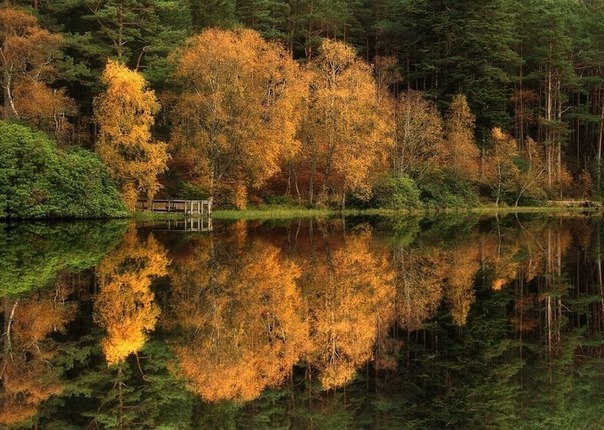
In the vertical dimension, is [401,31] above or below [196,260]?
above

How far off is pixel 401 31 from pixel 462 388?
65.6 m

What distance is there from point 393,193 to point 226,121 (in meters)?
16.3

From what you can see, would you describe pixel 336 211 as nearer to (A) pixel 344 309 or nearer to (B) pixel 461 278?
(B) pixel 461 278

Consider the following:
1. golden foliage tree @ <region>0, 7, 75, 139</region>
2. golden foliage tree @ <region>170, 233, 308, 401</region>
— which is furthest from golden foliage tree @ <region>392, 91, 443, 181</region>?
golden foliage tree @ <region>170, 233, 308, 401</region>

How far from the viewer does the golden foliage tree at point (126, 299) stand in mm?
11414

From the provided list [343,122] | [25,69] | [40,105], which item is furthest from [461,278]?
[25,69]

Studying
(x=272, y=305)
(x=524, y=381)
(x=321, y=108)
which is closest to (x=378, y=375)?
(x=524, y=381)

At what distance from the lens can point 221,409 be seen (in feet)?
28.5

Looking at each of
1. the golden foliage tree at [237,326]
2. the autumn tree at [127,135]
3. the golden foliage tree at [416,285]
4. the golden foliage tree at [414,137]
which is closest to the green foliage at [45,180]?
the autumn tree at [127,135]

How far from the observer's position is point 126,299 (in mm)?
14836

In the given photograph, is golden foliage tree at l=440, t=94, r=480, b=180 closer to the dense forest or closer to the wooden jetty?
the dense forest

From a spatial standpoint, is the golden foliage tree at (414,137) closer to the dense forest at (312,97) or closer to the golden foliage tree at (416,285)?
the dense forest at (312,97)

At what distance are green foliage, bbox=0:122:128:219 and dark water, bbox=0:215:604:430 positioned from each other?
1393 cm

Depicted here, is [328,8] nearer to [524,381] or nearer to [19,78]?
[19,78]
